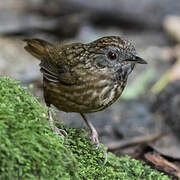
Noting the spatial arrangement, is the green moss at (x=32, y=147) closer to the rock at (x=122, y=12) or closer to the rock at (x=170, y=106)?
the rock at (x=170, y=106)

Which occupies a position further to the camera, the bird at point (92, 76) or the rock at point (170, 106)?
the rock at point (170, 106)

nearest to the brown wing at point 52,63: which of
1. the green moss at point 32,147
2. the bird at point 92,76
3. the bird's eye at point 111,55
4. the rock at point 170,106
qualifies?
the bird at point 92,76

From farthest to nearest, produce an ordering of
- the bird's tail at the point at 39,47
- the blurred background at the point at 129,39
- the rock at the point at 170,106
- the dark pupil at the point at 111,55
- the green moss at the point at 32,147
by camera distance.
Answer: the blurred background at the point at 129,39 < the rock at the point at 170,106 < the bird's tail at the point at 39,47 < the dark pupil at the point at 111,55 < the green moss at the point at 32,147

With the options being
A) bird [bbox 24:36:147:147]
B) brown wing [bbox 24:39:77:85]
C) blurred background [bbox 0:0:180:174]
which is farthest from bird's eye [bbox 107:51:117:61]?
blurred background [bbox 0:0:180:174]

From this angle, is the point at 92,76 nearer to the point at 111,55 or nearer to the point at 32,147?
Result: the point at 111,55

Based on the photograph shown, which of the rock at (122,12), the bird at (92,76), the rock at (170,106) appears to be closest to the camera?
the bird at (92,76)

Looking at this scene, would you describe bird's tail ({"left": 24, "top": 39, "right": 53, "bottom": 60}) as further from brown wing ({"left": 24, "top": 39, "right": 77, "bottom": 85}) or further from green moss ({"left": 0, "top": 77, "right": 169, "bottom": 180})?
green moss ({"left": 0, "top": 77, "right": 169, "bottom": 180})
